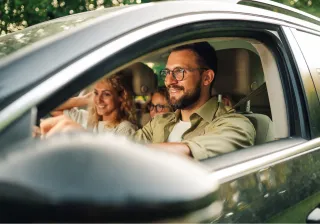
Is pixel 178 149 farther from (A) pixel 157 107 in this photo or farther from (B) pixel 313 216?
(A) pixel 157 107

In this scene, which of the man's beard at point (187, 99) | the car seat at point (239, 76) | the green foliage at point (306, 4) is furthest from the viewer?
the green foliage at point (306, 4)

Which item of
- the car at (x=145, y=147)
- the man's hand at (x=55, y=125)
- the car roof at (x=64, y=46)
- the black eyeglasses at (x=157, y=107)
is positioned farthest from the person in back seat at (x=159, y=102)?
the man's hand at (x=55, y=125)

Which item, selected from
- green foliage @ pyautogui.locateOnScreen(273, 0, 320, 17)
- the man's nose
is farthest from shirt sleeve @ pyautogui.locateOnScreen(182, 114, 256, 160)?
green foliage @ pyautogui.locateOnScreen(273, 0, 320, 17)

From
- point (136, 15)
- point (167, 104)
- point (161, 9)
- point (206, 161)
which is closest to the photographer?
point (136, 15)

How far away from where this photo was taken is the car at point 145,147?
103 centimetres

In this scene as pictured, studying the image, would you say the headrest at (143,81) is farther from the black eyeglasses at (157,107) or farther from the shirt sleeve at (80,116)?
the shirt sleeve at (80,116)

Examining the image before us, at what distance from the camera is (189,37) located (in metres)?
2.02

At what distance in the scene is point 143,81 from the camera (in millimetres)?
3424

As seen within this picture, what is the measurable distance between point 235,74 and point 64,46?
2.01 meters

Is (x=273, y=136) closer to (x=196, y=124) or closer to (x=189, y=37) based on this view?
(x=196, y=124)

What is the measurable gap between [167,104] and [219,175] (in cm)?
166

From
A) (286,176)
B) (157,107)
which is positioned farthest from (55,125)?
(157,107)

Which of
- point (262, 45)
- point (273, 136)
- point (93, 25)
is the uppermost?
point (93, 25)

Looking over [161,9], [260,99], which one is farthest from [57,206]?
[260,99]
